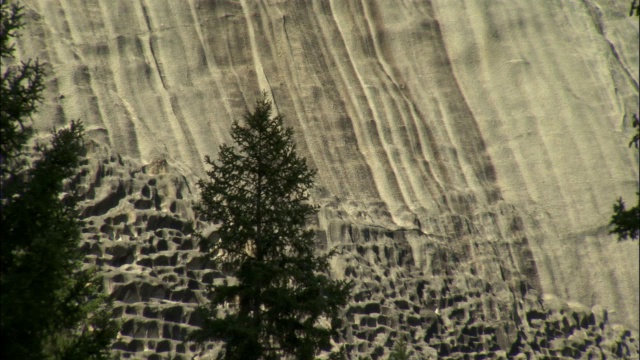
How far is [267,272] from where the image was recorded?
1345 centimetres

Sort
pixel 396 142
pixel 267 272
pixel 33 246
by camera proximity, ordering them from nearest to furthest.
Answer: pixel 33 246 → pixel 267 272 → pixel 396 142

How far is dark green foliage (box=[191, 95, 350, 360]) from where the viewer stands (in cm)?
1329

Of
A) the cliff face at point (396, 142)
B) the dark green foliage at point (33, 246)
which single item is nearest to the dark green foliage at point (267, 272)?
the dark green foliage at point (33, 246)

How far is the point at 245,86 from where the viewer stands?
33.1 m

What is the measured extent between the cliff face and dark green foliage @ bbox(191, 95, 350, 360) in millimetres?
9596

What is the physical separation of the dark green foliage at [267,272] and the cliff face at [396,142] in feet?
31.5

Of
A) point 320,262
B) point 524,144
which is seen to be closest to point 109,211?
point 320,262

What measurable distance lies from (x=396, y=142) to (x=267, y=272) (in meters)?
21.1

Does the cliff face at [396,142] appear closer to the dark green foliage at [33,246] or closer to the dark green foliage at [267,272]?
the dark green foliage at [267,272]

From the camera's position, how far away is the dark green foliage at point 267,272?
13.3 metres

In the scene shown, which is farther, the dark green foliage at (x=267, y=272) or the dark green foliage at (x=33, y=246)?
the dark green foliage at (x=267, y=272)

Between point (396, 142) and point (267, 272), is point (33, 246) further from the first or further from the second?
point (396, 142)

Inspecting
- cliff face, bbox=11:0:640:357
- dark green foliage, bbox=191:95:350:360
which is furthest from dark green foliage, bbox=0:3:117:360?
cliff face, bbox=11:0:640:357

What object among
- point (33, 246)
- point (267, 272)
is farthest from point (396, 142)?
point (33, 246)
